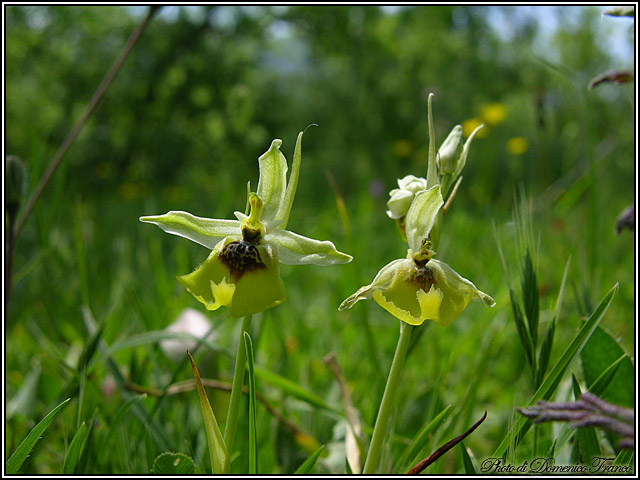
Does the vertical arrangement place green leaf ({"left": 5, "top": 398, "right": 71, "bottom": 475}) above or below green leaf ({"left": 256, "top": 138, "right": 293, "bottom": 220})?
below

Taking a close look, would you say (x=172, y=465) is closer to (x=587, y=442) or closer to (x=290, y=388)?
(x=290, y=388)

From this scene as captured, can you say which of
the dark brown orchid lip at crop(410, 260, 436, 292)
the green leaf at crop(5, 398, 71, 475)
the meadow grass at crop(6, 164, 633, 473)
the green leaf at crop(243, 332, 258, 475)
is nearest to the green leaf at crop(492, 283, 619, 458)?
the meadow grass at crop(6, 164, 633, 473)

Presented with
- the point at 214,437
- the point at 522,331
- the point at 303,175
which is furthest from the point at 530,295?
the point at 303,175

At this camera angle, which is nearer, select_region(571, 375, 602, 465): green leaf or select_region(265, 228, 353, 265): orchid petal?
select_region(265, 228, 353, 265): orchid petal

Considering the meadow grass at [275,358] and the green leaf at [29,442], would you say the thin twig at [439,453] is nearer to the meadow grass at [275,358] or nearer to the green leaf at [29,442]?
the meadow grass at [275,358]

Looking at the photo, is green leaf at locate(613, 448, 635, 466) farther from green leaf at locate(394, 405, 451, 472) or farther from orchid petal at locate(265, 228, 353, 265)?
orchid petal at locate(265, 228, 353, 265)

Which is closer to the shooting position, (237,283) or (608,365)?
(237,283)

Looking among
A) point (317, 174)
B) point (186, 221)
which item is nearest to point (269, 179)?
point (186, 221)
